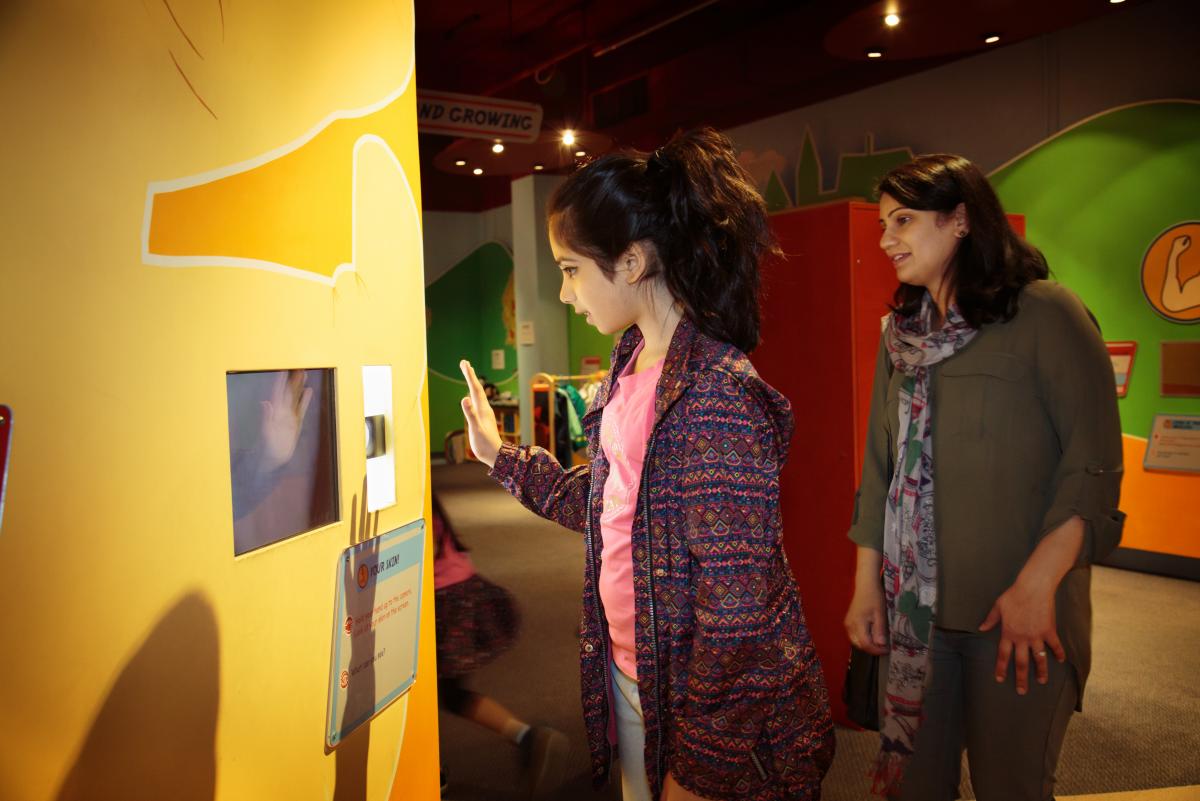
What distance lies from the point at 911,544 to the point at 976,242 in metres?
0.65

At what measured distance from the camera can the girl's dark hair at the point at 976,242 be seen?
1.76m

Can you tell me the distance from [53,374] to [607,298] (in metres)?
0.80

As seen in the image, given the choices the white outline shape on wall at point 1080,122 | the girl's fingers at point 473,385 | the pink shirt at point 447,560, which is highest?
the white outline shape on wall at point 1080,122

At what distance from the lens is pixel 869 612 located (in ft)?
6.55

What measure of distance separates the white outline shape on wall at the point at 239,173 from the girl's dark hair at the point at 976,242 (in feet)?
3.62

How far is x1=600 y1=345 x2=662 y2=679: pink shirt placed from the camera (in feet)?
4.59

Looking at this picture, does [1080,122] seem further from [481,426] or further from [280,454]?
[280,454]

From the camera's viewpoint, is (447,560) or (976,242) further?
(447,560)

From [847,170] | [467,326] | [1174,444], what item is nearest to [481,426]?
[1174,444]

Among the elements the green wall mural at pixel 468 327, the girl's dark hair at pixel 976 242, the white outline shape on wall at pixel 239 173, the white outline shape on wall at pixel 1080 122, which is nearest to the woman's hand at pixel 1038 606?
the girl's dark hair at pixel 976 242

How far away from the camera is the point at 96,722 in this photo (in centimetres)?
95

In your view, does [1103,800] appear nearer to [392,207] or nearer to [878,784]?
[878,784]

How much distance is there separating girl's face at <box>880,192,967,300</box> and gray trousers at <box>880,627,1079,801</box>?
0.76m

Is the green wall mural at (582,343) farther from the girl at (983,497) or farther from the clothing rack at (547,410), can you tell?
the girl at (983,497)
